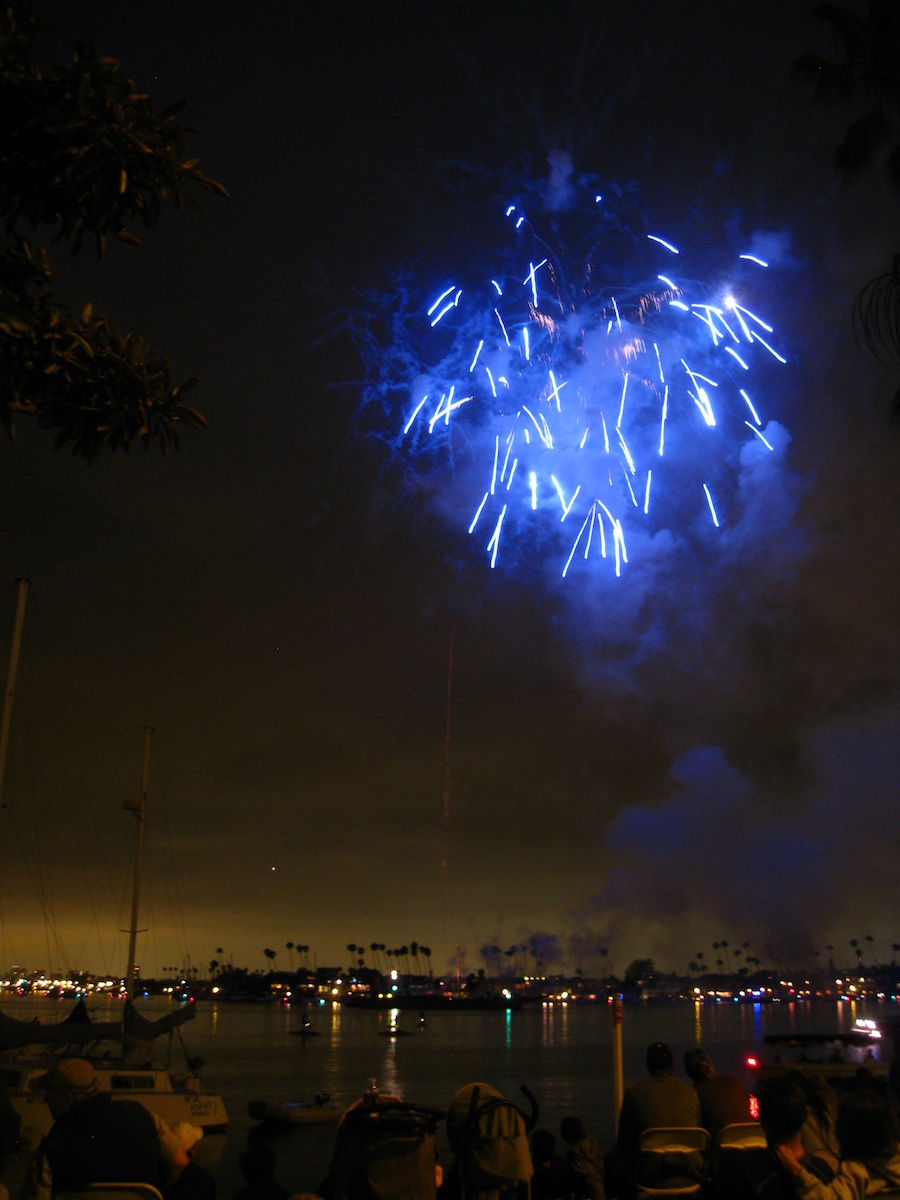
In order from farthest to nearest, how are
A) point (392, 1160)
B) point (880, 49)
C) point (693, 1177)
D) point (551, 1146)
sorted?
point (880, 49)
point (551, 1146)
point (693, 1177)
point (392, 1160)

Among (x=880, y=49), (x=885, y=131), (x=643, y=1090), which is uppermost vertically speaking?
(x=880, y=49)

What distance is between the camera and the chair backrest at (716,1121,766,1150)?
277 inches

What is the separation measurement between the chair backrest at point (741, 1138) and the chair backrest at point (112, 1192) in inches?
161

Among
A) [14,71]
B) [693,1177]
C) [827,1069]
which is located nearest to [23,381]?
[14,71]

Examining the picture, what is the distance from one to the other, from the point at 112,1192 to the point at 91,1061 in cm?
2746

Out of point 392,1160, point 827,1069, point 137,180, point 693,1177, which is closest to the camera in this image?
point 392,1160

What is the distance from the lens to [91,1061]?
29016mm

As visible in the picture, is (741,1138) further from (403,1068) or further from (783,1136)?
(403,1068)

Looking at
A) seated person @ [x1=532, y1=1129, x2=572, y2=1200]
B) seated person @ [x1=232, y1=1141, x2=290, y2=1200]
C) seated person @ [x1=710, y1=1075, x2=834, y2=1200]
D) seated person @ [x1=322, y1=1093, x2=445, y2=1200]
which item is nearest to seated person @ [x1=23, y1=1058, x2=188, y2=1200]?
seated person @ [x1=322, y1=1093, x2=445, y2=1200]

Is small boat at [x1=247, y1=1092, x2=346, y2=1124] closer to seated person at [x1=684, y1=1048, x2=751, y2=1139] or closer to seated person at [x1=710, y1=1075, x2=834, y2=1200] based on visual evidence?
seated person at [x1=684, y1=1048, x2=751, y2=1139]

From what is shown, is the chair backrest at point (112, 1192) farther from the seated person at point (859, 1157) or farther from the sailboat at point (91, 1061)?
the sailboat at point (91, 1061)

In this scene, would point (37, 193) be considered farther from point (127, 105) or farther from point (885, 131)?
point (885, 131)

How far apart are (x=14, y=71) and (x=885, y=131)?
45.4 ft

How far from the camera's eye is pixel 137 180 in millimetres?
5621
